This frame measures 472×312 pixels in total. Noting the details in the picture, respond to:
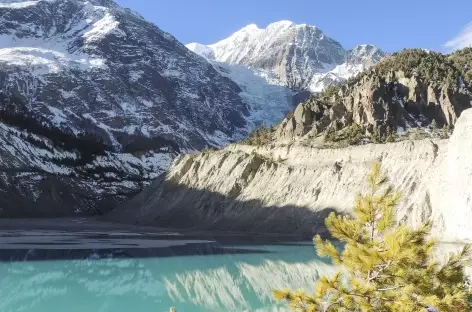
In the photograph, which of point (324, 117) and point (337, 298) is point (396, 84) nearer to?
point (324, 117)

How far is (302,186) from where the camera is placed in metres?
71.8

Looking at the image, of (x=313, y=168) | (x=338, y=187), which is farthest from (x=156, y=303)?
(x=313, y=168)

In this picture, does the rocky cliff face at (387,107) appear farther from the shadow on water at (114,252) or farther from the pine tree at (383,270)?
the pine tree at (383,270)

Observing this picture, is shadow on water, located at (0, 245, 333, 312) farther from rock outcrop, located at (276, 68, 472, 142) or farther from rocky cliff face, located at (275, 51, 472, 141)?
rock outcrop, located at (276, 68, 472, 142)

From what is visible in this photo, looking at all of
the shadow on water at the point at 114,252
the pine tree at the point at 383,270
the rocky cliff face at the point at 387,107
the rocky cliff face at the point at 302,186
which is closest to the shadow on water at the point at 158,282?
the shadow on water at the point at 114,252

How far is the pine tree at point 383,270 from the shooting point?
9.48 metres

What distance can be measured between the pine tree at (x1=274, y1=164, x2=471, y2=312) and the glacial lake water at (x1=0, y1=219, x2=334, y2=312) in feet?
37.8

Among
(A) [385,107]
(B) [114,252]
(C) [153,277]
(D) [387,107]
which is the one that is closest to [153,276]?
(C) [153,277]

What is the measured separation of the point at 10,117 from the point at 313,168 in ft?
475

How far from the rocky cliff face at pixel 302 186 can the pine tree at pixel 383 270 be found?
35666mm

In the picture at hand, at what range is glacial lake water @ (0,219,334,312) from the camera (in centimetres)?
2367

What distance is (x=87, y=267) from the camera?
37344mm

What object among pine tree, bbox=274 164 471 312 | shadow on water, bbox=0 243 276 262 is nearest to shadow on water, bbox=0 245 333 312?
shadow on water, bbox=0 243 276 262

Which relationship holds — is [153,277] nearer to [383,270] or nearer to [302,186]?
[383,270]
